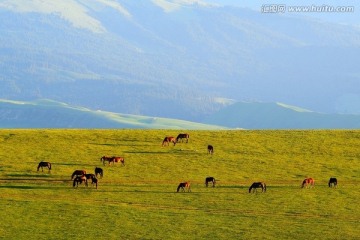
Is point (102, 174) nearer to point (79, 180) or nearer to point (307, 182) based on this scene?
point (79, 180)

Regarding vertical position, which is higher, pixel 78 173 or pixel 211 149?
pixel 211 149

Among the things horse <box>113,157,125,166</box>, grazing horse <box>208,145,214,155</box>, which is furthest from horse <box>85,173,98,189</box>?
grazing horse <box>208,145,214,155</box>

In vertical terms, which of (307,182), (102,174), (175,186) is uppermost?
(307,182)

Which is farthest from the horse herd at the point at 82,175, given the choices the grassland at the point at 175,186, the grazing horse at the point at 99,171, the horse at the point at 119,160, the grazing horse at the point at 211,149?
the grazing horse at the point at 211,149

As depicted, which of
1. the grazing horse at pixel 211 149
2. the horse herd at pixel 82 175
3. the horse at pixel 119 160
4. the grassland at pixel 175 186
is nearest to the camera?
the grassland at pixel 175 186

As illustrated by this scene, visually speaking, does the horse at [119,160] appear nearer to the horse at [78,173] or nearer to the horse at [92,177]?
the horse at [78,173]

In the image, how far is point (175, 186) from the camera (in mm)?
61938

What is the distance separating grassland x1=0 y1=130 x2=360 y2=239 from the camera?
4812cm

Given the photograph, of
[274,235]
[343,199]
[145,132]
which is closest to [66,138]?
[145,132]

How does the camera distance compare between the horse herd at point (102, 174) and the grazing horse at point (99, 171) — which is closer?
the horse herd at point (102, 174)

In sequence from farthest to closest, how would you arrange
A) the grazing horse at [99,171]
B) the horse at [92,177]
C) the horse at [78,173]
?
1. the grazing horse at [99,171]
2. the horse at [78,173]
3. the horse at [92,177]

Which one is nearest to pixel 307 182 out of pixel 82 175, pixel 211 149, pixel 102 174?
pixel 211 149

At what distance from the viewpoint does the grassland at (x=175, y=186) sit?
48125mm

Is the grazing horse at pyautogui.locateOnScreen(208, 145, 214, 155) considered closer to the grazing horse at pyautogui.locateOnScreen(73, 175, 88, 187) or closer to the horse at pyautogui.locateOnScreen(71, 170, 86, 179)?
the horse at pyautogui.locateOnScreen(71, 170, 86, 179)
